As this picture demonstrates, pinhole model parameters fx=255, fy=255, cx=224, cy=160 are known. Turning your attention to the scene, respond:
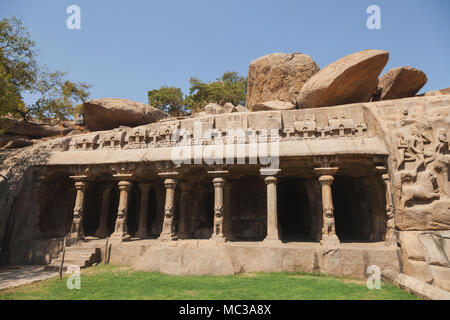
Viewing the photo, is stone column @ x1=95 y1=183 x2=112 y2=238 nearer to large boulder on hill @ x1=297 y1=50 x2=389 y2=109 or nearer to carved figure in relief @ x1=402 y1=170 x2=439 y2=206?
large boulder on hill @ x1=297 y1=50 x2=389 y2=109

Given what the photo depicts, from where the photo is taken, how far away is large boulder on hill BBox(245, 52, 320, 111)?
1720 cm

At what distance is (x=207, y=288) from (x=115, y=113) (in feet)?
44.0

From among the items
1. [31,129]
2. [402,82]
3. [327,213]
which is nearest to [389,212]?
[327,213]

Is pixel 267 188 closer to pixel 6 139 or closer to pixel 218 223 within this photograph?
pixel 218 223

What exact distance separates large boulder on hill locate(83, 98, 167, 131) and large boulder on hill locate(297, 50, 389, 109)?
10267mm

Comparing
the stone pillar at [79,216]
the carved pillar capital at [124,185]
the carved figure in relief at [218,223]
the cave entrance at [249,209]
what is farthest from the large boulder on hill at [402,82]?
the stone pillar at [79,216]

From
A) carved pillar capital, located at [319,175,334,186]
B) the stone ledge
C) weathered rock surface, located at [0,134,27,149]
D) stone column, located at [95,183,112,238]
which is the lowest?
the stone ledge

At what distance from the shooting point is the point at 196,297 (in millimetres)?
6051

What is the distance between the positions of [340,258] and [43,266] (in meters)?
11.0

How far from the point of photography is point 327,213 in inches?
364

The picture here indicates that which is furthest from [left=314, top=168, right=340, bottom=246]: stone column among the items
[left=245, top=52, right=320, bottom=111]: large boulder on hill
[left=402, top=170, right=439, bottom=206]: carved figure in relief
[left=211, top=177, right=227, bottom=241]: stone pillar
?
[left=245, top=52, right=320, bottom=111]: large boulder on hill

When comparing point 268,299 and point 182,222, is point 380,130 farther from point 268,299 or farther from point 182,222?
point 182,222

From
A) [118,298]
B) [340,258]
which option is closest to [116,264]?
[118,298]

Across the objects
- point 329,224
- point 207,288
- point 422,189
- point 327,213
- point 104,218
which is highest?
point 422,189
